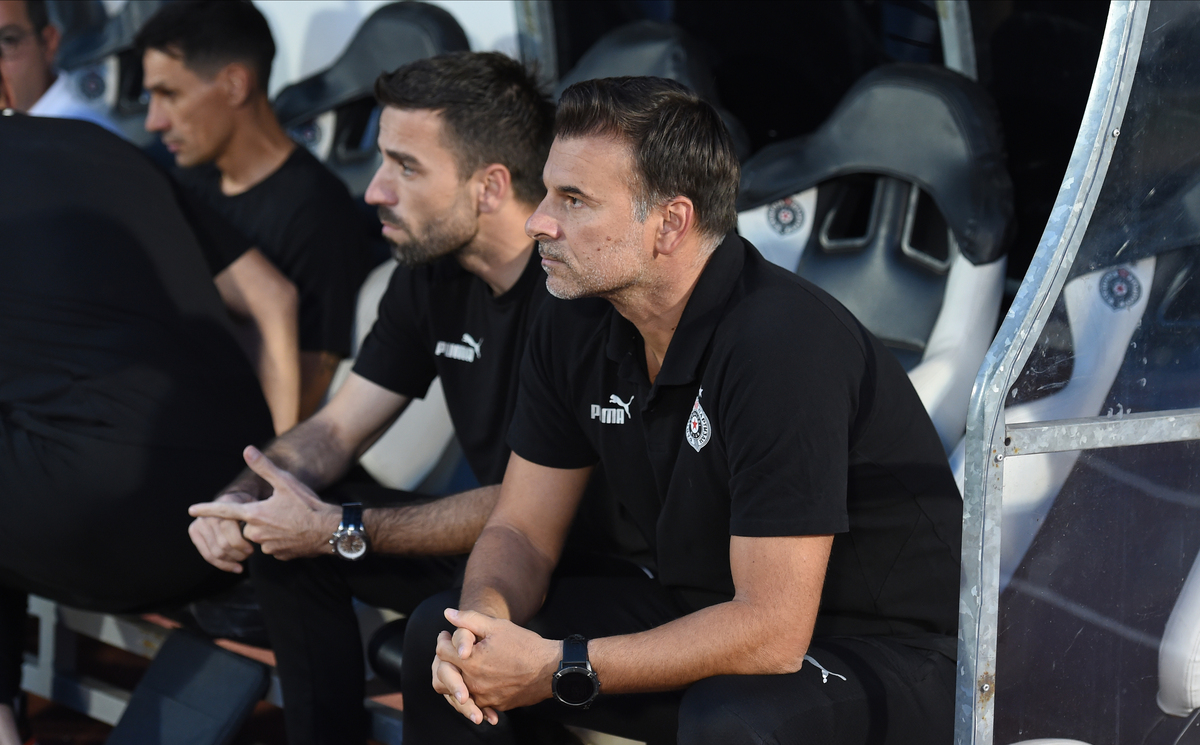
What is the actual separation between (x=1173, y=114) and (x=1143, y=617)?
0.53m

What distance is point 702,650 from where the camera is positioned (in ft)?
4.33

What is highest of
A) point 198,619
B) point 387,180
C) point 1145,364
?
point 387,180

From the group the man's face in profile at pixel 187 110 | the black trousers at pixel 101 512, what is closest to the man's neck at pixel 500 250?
the black trousers at pixel 101 512

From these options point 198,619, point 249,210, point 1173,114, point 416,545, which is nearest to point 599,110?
point 1173,114

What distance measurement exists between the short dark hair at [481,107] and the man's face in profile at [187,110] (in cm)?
107

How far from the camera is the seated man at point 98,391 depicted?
1882 millimetres

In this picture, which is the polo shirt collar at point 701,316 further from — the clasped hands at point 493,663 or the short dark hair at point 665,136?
the clasped hands at point 493,663

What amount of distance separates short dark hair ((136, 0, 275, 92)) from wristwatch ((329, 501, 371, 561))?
1.62m

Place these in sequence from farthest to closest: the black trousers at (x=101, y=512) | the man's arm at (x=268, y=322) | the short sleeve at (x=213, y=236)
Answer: the man's arm at (x=268, y=322)
the short sleeve at (x=213, y=236)
the black trousers at (x=101, y=512)

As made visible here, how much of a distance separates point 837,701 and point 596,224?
64 centimetres

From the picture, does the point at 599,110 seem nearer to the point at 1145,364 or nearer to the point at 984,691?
the point at 1145,364

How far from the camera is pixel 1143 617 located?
1268 mm

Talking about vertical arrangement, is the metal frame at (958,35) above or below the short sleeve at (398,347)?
above

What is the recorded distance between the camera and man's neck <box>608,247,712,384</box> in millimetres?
1477
